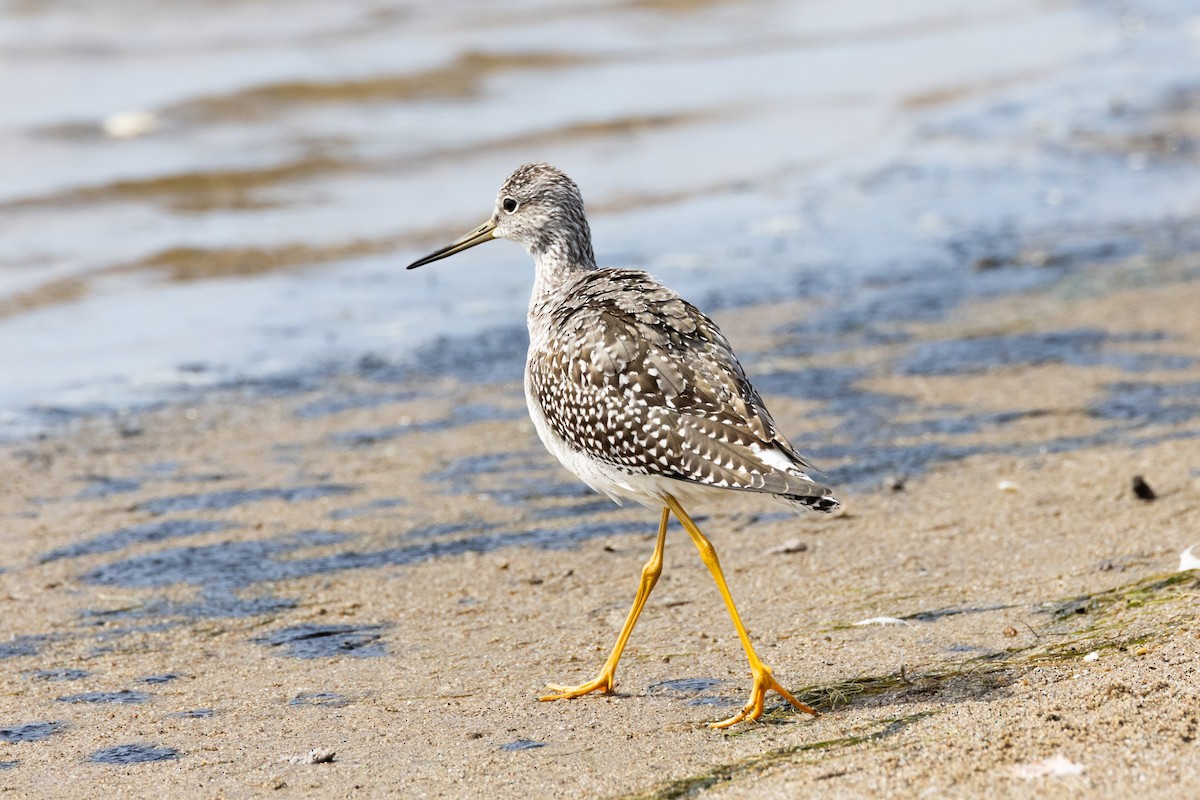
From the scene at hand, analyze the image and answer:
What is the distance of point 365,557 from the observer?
6.52 meters

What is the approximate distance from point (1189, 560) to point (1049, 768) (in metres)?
2.02

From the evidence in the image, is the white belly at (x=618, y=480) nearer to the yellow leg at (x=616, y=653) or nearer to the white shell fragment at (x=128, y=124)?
the yellow leg at (x=616, y=653)


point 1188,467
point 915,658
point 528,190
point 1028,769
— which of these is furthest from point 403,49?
point 1028,769

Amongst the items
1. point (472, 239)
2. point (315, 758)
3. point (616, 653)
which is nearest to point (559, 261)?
point (472, 239)

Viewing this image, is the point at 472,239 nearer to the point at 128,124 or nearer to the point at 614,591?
the point at 614,591

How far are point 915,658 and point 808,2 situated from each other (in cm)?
1968

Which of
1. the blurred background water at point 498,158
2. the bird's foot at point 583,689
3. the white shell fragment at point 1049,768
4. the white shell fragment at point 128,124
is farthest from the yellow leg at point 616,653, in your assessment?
the white shell fragment at point 128,124

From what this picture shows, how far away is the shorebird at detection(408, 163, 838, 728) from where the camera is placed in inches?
187

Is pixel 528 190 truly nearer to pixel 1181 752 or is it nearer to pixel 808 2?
pixel 1181 752

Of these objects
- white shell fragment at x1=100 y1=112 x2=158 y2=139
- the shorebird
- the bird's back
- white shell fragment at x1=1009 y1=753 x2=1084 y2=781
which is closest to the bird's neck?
the shorebird

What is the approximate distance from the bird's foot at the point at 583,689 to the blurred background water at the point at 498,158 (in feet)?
14.7

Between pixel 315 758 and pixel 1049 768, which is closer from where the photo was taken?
pixel 1049 768

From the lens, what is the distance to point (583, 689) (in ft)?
16.3

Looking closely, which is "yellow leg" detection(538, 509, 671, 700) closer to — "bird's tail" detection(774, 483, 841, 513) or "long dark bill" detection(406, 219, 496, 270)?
"bird's tail" detection(774, 483, 841, 513)
